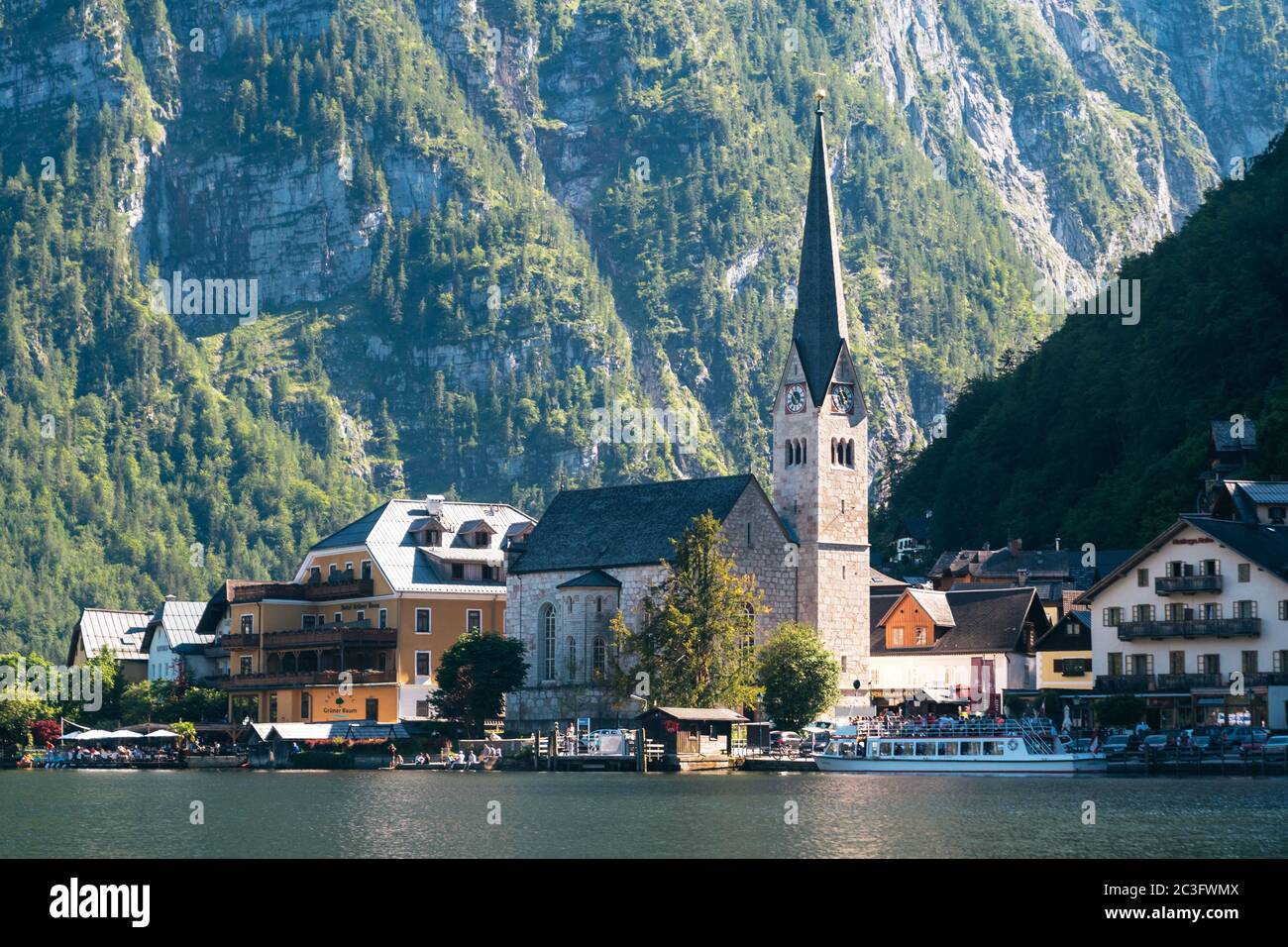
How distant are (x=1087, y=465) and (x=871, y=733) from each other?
64.4 meters

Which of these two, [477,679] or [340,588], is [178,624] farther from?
[477,679]

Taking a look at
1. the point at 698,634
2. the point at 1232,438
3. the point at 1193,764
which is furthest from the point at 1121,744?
the point at 1232,438

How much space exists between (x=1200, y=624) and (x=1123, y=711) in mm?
5423

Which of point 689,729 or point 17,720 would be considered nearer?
point 689,729

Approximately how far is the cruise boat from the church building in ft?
59.2

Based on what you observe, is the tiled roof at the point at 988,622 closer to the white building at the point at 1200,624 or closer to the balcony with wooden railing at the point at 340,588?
the white building at the point at 1200,624

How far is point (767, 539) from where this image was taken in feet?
417

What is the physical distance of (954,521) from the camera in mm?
183500

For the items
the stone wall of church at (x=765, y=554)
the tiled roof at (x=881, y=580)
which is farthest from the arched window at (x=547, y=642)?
the tiled roof at (x=881, y=580)

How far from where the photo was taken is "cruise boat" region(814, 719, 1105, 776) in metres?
96.2

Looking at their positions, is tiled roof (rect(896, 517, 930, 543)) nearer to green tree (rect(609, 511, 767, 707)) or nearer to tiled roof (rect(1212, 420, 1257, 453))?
tiled roof (rect(1212, 420, 1257, 453))

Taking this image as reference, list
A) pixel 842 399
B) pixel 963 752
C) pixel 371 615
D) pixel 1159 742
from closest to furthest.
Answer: pixel 1159 742 → pixel 963 752 → pixel 371 615 → pixel 842 399

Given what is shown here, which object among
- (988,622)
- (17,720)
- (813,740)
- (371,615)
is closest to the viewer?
(813,740)

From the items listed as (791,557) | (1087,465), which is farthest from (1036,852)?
(1087,465)
